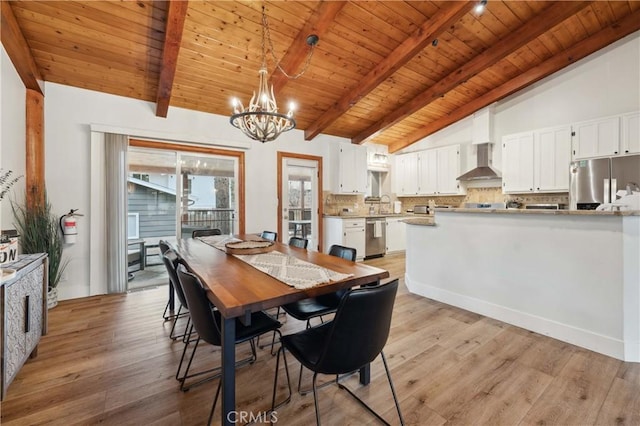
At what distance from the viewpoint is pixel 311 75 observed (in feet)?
12.7

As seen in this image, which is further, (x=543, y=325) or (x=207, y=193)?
(x=207, y=193)

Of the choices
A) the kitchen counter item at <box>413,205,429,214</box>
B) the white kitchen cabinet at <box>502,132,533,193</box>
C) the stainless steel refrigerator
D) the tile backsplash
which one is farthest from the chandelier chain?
the stainless steel refrigerator

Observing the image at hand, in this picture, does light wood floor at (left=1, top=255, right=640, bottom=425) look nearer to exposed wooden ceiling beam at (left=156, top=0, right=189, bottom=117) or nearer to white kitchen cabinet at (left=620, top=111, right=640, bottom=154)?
exposed wooden ceiling beam at (left=156, top=0, right=189, bottom=117)

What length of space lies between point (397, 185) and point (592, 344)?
193 inches

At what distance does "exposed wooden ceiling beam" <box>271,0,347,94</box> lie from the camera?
9.09 ft

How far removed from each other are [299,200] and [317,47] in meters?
2.86

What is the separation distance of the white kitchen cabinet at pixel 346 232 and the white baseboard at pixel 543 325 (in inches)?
82.8

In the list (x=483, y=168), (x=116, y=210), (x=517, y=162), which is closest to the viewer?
(x=116, y=210)

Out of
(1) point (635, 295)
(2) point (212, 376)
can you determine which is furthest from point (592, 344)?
(2) point (212, 376)

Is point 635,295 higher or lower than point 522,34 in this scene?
lower

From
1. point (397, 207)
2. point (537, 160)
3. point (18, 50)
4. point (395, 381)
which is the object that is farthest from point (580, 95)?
point (18, 50)

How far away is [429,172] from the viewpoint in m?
6.11

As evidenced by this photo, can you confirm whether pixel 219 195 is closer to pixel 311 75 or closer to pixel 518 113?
pixel 311 75

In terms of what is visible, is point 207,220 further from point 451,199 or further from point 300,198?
point 451,199
